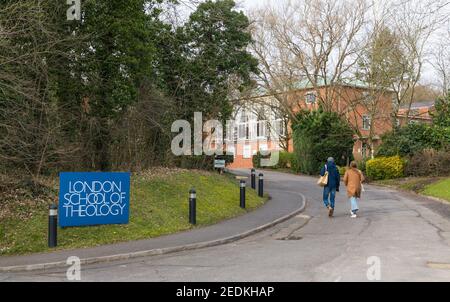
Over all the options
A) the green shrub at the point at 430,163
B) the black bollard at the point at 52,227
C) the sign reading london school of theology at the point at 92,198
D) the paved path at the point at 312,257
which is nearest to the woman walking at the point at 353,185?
the paved path at the point at 312,257

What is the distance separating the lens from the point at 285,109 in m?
45.2

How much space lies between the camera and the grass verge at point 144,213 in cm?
1169

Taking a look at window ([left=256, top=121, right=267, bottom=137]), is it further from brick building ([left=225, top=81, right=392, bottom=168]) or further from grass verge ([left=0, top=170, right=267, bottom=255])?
grass verge ([left=0, top=170, right=267, bottom=255])

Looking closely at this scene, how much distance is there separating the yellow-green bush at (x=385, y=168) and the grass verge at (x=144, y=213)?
1503 cm

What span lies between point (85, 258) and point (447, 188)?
740 inches

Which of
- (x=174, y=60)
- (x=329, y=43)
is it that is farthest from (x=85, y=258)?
(x=329, y=43)

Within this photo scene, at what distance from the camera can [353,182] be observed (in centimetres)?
1585

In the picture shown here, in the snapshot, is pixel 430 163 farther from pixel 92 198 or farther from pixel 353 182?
pixel 92 198

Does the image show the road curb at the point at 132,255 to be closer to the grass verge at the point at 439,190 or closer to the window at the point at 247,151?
the grass verge at the point at 439,190

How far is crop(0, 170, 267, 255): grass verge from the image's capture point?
460 inches

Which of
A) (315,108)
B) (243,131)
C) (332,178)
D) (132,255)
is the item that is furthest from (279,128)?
(132,255)

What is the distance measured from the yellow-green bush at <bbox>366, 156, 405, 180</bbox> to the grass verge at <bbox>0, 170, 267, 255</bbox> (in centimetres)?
1503

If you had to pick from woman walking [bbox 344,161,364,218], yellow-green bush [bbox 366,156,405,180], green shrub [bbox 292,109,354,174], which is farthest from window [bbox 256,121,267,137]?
woman walking [bbox 344,161,364,218]

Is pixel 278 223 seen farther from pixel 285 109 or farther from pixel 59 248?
pixel 285 109
